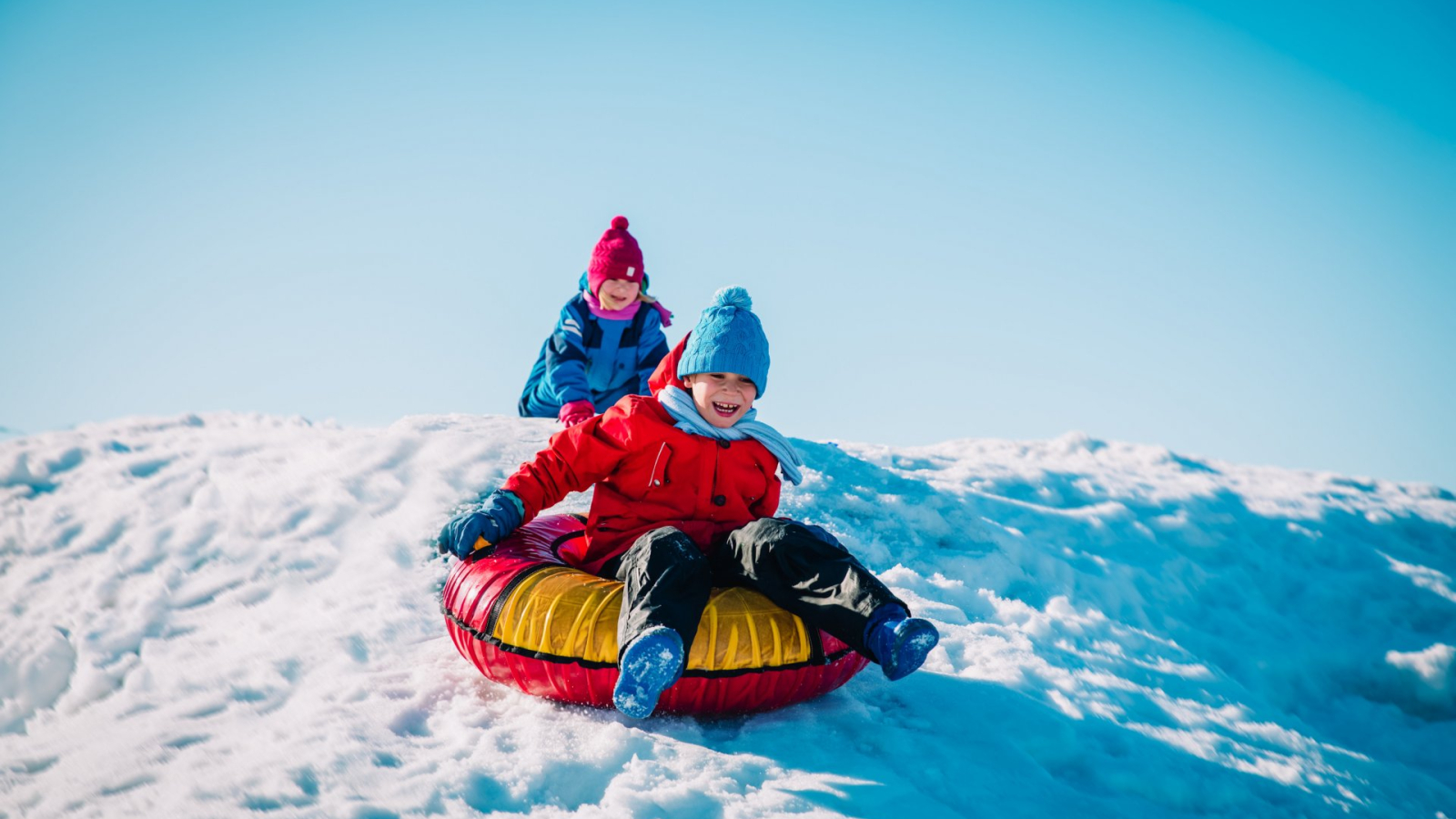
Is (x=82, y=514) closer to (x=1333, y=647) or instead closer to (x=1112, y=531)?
(x=1112, y=531)

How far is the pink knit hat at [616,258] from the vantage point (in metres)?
5.77

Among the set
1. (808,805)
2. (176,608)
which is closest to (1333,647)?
(808,805)

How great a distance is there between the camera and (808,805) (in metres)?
2.27

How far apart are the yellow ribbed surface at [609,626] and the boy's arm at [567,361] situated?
2.93 meters

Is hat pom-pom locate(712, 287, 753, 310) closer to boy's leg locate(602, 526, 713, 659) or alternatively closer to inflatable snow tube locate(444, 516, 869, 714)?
boy's leg locate(602, 526, 713, 659)

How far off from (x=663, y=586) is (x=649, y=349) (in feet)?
11.9

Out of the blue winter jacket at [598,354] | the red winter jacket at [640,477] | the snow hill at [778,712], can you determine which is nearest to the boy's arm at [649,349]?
the blue winter jacket at [598,354]

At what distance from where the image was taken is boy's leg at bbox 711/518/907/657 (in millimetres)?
2578

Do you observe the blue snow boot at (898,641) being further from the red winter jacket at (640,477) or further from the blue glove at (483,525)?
the blue glove at (483,525)

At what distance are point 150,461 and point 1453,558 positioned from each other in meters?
8.88

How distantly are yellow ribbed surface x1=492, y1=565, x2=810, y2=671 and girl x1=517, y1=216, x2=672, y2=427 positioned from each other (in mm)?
3006

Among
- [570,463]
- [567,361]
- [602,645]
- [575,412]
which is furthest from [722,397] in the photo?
[567,361]

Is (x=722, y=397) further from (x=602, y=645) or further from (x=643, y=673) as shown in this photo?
(x=643, y=673)

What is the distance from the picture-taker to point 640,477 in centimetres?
313
